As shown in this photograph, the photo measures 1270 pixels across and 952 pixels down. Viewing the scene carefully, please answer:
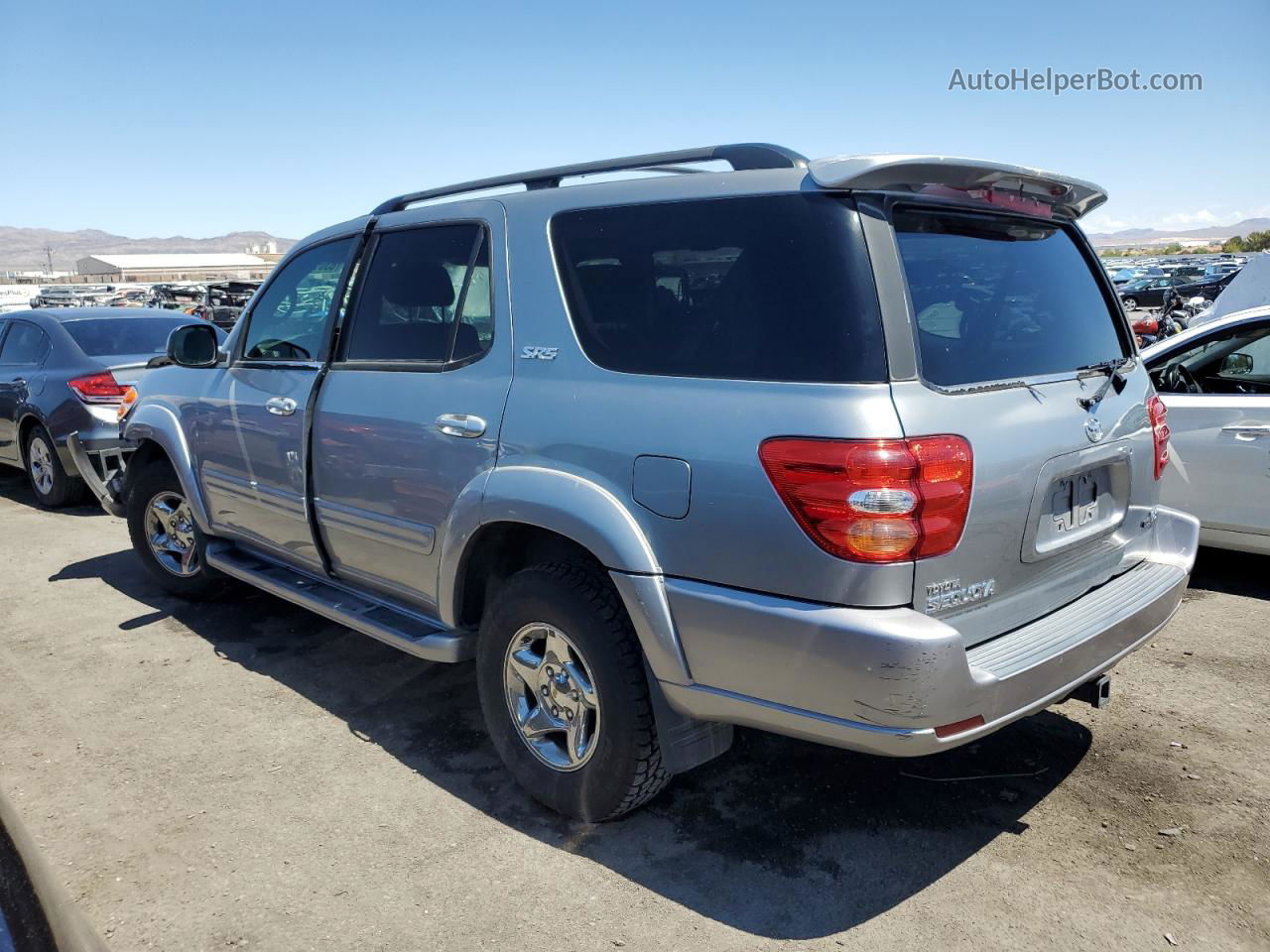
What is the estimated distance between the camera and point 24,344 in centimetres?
861

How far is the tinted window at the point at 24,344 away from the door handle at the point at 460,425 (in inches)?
267

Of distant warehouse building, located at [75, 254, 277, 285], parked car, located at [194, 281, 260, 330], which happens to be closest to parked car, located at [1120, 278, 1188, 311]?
parked car, located at [194, 281, 260, 330]

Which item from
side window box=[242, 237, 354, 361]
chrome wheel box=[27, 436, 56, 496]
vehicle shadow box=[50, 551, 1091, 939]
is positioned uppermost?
side window box=[242, 237, 354, 361]

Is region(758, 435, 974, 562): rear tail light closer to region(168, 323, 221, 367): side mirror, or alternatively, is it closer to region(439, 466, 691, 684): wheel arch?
region(439, 466, 691, 684): wheel arch

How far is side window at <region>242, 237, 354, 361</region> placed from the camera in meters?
4.12

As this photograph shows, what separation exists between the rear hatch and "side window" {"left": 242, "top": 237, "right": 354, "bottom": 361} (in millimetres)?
2587

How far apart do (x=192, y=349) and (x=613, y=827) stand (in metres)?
3.17

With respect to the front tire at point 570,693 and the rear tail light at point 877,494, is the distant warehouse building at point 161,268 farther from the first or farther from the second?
the rear tail light at point 877,494

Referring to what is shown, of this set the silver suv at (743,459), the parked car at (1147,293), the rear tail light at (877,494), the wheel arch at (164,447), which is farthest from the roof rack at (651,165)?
the parked car at (1147,293)

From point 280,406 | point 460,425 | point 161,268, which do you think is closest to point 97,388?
point 280,406

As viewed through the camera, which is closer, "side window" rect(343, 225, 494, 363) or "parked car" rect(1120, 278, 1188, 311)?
"side window" rect(343, 225, 494, 363)

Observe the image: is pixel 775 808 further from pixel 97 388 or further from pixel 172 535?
pixel 97 388

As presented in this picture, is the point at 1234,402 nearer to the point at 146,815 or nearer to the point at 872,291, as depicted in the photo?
the point at 872,291

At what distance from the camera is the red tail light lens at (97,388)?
25.6 ft
